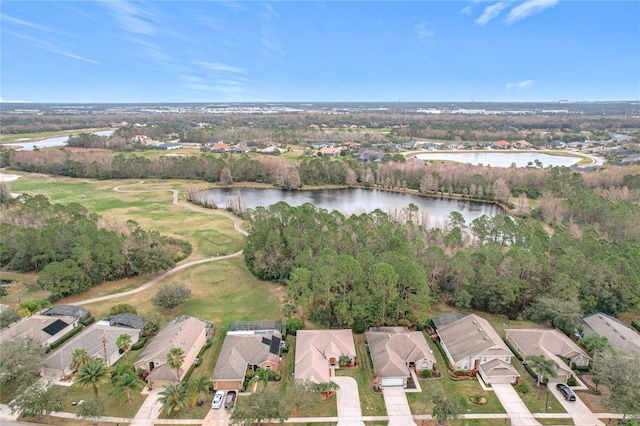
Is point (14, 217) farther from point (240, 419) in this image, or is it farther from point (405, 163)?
point (405, 163)

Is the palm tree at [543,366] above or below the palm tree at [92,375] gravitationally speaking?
below

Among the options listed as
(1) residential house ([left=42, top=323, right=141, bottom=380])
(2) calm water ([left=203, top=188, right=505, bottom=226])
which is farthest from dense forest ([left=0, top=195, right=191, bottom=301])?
(2) calm water ([left=203, top=188, right=505, bottom=226])

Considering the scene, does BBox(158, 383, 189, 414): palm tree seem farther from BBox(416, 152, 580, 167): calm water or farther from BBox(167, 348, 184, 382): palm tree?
BBox(416, 152, 580, 167): calm water

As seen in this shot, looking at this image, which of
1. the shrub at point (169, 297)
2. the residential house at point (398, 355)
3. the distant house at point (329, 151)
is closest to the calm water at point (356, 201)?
the distant house at point (329, 151)

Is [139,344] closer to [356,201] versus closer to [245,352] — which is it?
[245,352]

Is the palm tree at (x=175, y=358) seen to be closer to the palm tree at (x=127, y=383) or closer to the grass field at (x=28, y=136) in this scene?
the palm tree at (x=127, y=383)

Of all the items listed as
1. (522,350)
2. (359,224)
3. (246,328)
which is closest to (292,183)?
(359,224)
